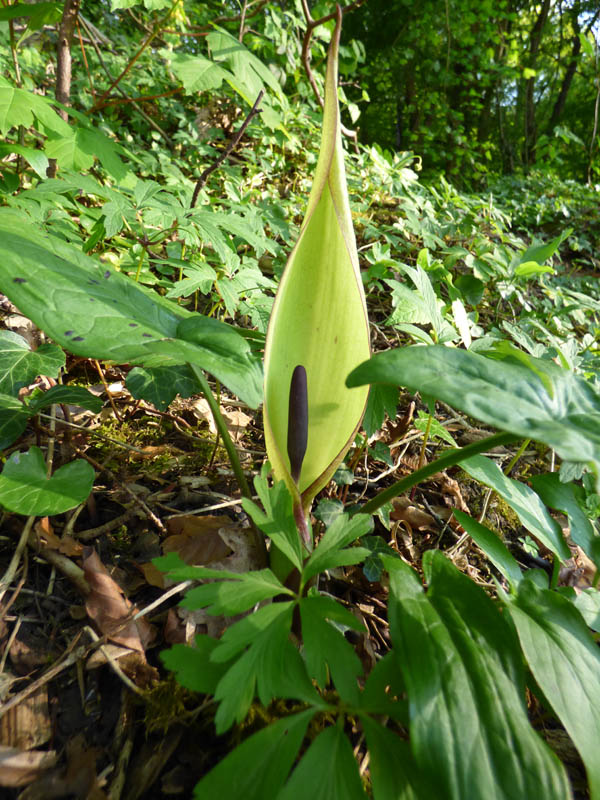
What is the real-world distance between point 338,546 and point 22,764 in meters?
0.50

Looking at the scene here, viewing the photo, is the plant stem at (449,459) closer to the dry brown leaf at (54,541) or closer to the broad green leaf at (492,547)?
the broad green leaf at (492,547)

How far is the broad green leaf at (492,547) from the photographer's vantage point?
772mm

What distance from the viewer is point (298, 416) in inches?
30.6

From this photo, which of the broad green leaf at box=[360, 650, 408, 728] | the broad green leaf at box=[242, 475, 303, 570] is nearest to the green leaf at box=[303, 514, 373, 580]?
the broad green leaf at box=[242, 475, 303, 570]

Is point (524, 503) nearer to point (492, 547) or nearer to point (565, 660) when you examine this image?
point (492, 547)

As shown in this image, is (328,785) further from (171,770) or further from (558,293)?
(558,293)

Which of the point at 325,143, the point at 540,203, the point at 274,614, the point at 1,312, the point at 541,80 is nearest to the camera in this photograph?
the point at 274,614

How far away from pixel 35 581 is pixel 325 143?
937mm

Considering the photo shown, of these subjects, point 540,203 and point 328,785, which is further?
point 540,203

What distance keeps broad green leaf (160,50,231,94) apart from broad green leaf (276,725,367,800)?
6.31ft

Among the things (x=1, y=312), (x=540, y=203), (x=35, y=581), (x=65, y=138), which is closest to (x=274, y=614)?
(x=35, y=581)

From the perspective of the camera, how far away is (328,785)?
19.9 inches

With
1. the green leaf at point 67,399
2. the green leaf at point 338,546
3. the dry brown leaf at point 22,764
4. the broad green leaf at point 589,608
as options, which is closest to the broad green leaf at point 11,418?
the green leaf at point 67,399

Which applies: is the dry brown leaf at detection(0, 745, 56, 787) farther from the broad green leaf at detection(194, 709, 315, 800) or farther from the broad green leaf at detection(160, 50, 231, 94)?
the broad green leaf at detection(160, 50, 231, 94)
